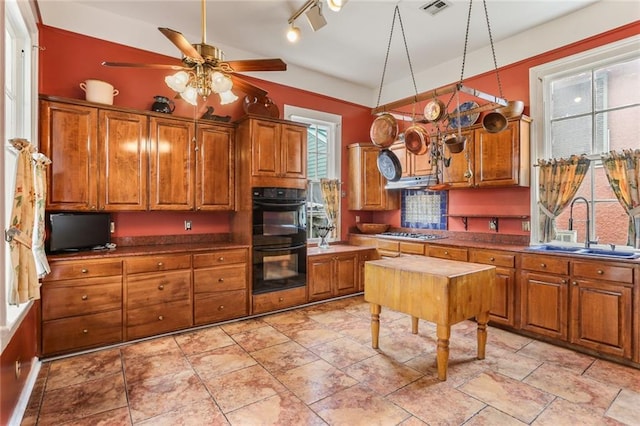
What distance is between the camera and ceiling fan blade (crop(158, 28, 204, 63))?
71.3 inches

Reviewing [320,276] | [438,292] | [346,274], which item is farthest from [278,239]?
[438,292]

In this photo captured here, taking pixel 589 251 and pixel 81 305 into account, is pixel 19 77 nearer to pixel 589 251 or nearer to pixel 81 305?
pixel 81 305

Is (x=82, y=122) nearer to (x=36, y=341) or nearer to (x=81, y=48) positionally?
(x=81, y=48)

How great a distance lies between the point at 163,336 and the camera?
11.4 feet

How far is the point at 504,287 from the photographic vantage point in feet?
11.9

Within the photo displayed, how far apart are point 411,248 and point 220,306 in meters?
2.60

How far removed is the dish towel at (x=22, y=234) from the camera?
2.05m

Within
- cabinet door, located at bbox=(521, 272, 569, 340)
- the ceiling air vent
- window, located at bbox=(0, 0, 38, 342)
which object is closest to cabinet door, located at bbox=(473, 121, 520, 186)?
cabinet door, located at bbox=(521, 272, 569, 340)

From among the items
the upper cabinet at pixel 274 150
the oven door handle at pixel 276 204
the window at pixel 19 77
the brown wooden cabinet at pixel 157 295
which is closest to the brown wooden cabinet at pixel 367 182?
A: the upper cabinet at pixel 274 150

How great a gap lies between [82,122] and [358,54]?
3.42 m

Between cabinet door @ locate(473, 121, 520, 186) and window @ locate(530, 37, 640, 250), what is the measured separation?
328 mm

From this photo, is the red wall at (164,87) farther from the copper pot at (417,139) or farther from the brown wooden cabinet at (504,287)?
the copper pot at (417,139)

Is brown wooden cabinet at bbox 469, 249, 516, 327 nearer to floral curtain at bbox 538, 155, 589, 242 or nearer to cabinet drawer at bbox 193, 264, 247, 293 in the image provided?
floral curtain at bbox 538, 155, 589, 242

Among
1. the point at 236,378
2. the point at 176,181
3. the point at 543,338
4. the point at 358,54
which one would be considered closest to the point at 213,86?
the point at 176,181
